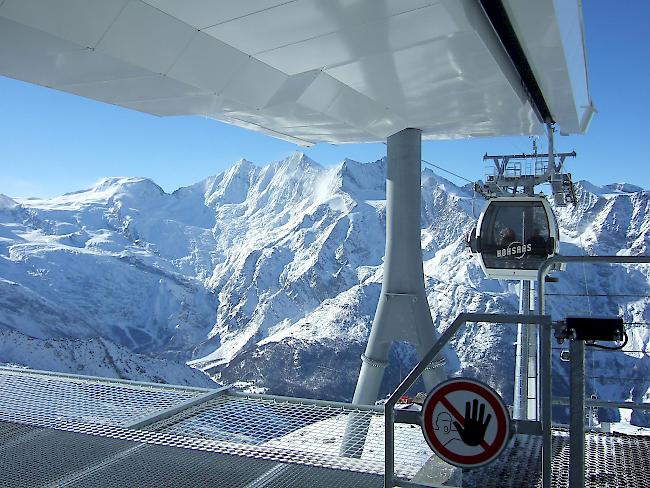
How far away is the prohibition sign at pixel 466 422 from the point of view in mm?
2227

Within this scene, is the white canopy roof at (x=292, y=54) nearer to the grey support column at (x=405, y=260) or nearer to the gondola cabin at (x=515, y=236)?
the grey support column at (x=405, y=260)

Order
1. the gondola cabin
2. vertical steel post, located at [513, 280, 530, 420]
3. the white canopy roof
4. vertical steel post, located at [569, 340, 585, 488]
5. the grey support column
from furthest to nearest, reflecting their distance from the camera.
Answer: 1. vertical steel post, located at [513, 280, 530, 420]
2. the gondola cabin
3. the grey support column
4. the white canopy roof
5. vertical steel post, located at [569, 340, 585, 488]

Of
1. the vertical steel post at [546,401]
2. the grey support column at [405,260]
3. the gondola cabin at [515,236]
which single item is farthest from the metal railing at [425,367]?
the gondola cabin at [515,236]

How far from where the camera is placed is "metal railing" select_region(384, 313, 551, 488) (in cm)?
223

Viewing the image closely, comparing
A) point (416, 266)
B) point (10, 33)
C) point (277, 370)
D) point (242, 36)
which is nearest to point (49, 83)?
point (10, 33)

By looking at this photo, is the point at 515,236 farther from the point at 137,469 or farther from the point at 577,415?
the point at 577,415

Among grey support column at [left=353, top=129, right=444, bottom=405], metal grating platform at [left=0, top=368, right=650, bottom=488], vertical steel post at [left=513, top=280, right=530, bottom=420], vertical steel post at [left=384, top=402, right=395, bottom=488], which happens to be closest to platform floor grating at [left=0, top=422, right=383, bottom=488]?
metal grating platform at [left=0, top=368, right=650, bottom=488]

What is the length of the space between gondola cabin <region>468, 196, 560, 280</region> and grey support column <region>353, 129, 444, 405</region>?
2527mm

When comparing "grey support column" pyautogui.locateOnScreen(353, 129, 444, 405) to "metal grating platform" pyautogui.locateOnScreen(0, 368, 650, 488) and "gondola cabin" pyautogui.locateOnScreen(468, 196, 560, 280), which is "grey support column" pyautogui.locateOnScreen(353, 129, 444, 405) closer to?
"gondola cabin" pyautogui.locateOnScreen(468, 196, 560, 280)

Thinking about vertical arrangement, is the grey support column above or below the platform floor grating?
above

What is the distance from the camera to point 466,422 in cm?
227

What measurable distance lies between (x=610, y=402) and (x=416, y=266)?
199 inches

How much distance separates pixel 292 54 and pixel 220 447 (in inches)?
108

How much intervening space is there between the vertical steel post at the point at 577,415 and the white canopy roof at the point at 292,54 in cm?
239
